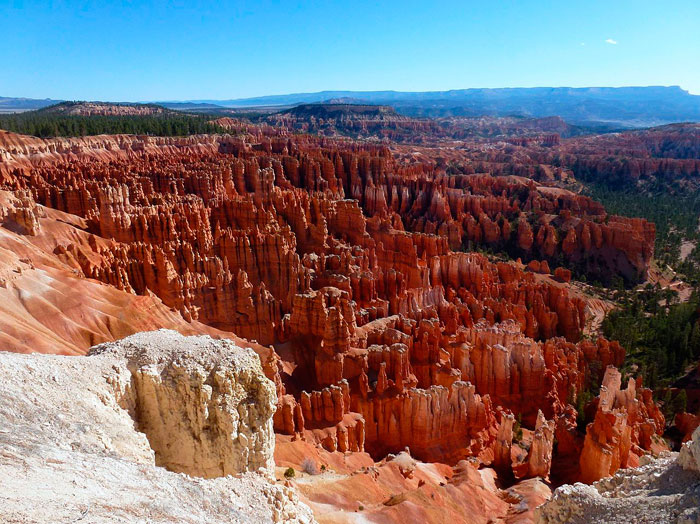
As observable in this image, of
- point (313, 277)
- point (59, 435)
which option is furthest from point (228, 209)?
point (59, 435)

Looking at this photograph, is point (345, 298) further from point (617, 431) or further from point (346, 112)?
point (346, 112)

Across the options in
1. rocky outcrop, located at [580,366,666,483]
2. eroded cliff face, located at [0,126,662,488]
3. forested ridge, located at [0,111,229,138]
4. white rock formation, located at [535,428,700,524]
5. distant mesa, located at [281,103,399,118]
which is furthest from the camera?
distant mesa, located at [281,103,399,118]

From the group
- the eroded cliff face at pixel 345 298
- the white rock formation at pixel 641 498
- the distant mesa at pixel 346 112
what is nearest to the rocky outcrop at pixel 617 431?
the eroded cliff face at pixel 345 298

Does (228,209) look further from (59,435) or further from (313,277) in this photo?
(59,435)

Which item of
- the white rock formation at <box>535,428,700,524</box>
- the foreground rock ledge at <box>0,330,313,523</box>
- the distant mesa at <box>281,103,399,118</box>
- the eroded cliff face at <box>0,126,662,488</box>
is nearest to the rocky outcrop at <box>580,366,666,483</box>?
the eroded cliff face at <box>0,126,662,488</box>

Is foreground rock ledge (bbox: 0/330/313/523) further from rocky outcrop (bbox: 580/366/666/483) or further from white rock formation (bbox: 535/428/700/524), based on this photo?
rocky outcrop (bbox: 580/366/666/483)

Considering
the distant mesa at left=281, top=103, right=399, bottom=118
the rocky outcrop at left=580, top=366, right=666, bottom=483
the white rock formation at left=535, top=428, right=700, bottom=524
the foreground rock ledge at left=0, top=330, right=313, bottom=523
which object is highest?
the distant mesa at left=281, top=103, right=399, bottom=118

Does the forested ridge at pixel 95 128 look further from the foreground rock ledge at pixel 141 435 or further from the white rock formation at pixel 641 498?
the white rock formation at pixel 641 498
